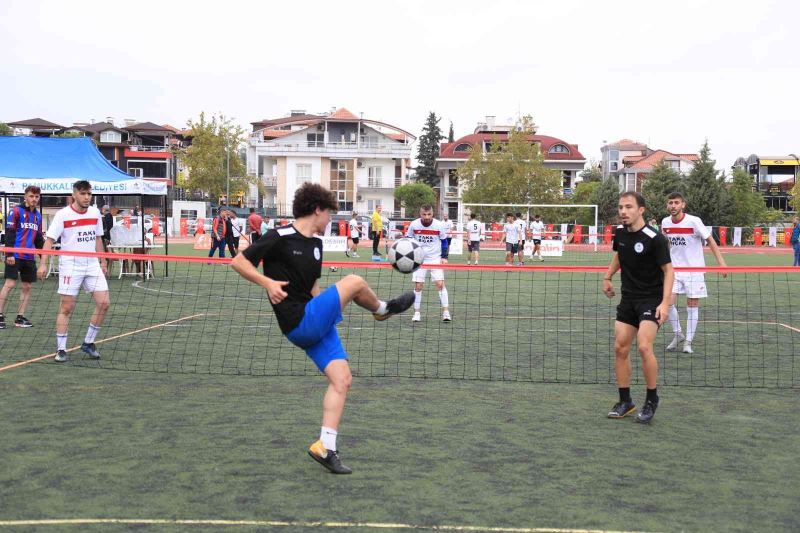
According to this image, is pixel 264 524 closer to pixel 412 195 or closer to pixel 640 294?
pixel 640 294

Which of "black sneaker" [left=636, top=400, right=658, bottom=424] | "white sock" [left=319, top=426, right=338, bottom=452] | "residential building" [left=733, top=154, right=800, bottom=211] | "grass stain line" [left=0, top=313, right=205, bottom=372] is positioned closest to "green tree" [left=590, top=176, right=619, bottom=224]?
"residential building" [left=733, top=154, right=800, bottom=211]

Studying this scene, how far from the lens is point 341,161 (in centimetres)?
9206

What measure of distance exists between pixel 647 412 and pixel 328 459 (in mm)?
3157

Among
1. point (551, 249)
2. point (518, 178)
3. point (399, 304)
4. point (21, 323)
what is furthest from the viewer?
point (518, 178)

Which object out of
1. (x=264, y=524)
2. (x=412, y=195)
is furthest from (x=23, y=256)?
(x=412, y=195)

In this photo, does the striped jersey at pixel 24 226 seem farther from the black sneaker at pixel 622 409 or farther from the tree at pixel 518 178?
the tree at pixel 518 178

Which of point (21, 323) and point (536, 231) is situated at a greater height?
point (536, 231)

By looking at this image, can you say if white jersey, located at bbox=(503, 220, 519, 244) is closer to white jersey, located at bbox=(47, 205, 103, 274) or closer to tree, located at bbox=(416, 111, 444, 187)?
white jersey, located at bbox=(47, 205, 103, 274)

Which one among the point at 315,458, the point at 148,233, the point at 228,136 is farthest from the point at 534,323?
the point at 228,136

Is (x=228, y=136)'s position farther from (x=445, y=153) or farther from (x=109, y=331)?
(x=109, y=331)

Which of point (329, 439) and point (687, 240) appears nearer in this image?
point (329, 439)

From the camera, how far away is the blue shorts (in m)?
5.92

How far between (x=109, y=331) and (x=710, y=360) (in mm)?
8494

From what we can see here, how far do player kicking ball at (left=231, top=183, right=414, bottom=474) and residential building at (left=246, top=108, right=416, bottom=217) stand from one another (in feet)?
272
